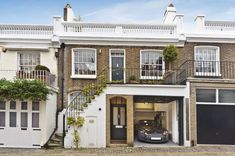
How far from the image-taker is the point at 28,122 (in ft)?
58.0

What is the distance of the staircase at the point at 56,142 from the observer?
684 inches

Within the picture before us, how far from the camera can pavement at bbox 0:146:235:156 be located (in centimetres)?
1516

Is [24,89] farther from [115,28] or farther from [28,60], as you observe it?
[115,28]

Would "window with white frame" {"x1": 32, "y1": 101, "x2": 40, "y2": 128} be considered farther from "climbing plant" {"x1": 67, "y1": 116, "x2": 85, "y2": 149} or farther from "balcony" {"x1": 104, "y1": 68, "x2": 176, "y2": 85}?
"balcony" {"x1": 104, "y1": 68, "x2": 176, "y2": 85}

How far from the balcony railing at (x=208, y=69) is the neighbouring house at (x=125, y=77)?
2.4 inches

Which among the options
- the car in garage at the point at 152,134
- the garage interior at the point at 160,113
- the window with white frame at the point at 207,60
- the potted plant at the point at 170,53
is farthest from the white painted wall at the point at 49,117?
the window with white frame at the point at 207,60

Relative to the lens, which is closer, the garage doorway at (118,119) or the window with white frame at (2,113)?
the window with white frame at (2,113)

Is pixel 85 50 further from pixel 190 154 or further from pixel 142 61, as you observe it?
pixel 190 154

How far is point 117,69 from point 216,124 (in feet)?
23.1

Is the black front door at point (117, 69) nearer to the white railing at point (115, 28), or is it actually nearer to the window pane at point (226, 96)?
the white railing at point (115, 28)

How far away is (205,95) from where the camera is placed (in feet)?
59.6

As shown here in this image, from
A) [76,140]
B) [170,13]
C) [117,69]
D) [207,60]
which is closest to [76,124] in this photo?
[76,140]

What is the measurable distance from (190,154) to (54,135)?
836 cm

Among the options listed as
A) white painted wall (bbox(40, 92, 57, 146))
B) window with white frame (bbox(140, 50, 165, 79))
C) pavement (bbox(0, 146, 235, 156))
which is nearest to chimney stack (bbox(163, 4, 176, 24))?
window with white frame (bbox(140, 50, 165, 79))
